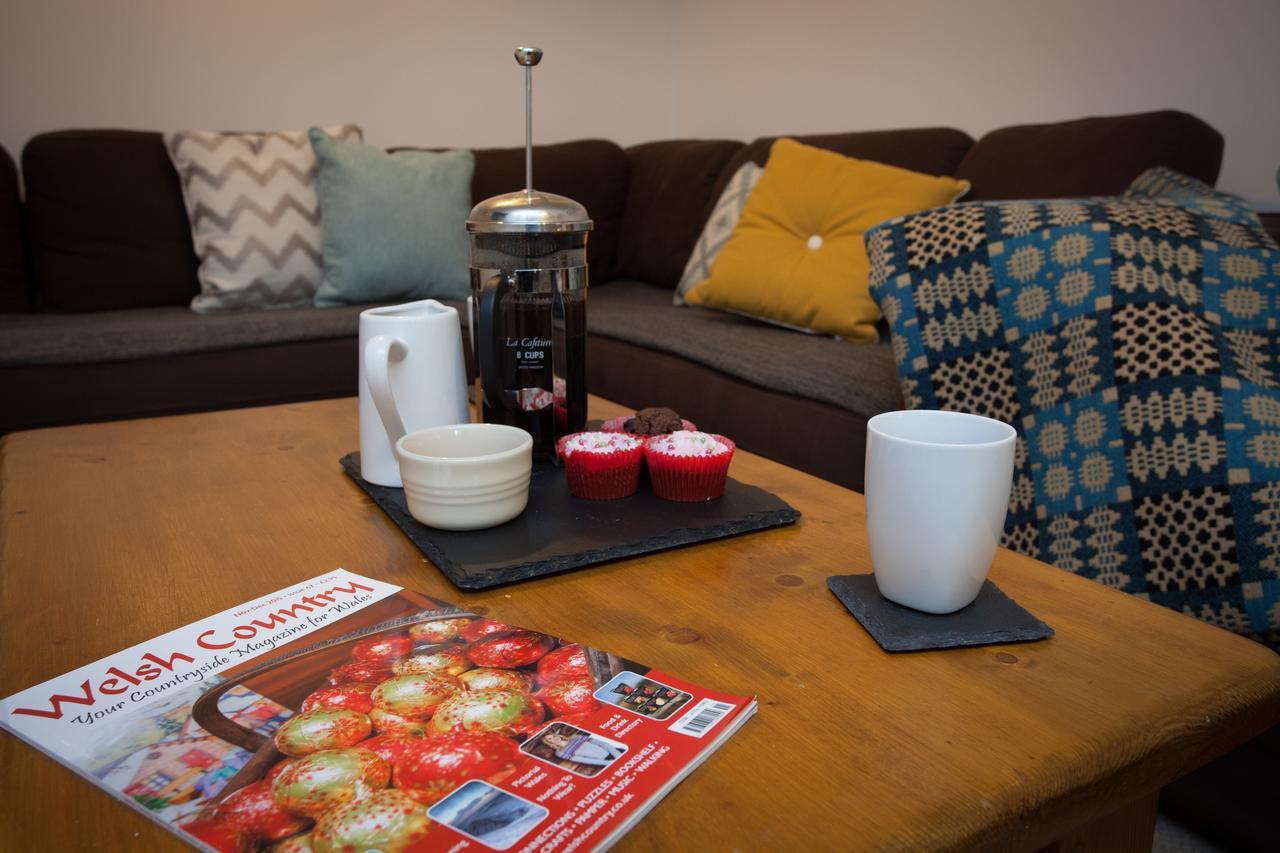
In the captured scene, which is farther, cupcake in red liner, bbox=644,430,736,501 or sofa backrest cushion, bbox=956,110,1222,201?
sofa backrest cushion, bbox=956,110,1222,201

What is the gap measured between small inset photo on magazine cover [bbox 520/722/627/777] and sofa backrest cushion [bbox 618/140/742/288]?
88.5 inches

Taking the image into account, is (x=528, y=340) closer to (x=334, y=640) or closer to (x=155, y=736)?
(x=334, y=640)

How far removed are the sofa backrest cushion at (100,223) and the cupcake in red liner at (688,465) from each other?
202 cm

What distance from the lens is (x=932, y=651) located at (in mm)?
567

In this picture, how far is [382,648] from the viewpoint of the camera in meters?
0.56

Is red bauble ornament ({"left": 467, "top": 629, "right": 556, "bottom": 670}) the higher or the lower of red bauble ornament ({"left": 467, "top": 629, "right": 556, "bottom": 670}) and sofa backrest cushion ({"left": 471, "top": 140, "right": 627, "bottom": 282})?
the lower

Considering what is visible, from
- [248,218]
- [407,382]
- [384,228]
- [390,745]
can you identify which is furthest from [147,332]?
[390,745]

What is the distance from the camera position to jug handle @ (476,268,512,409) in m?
0.84

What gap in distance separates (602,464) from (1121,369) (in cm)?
65

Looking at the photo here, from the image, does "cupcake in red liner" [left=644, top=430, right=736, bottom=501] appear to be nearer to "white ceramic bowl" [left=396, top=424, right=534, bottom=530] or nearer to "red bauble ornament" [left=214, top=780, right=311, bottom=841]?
"white ceramic bowl" [left=396, top=424, right=534, bottom=530]

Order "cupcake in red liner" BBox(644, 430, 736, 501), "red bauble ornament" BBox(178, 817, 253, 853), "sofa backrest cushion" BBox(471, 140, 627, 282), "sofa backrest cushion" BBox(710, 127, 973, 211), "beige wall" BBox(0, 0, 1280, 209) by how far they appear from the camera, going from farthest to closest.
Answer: "sofa backrest cushion" BBox(471, 140, 627, 282)
"sofa backrest cushion" BBox(710, 127, 973, 211)
"beige wall" BBox(0, 0, 1280, 209)
"cupcake in red liner" BBox(644, 430, 736, 501)
"red bauble ornament" BBox(178, 817, 253, 853)

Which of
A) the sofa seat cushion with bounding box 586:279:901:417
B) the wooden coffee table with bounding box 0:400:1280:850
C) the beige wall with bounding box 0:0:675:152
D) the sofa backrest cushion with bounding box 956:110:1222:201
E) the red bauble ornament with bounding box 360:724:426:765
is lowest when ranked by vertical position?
the sofa seat cushion with bounding box 586:279:901:417

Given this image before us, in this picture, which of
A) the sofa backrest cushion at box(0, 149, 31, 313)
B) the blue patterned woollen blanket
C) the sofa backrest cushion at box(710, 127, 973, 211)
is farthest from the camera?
the sofa backrest cushion at box(0, 149, 31, 313)

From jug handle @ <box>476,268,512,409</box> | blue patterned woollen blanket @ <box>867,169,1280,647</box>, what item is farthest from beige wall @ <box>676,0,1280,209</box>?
jug handle @ <box>476,268,512,409</box>
